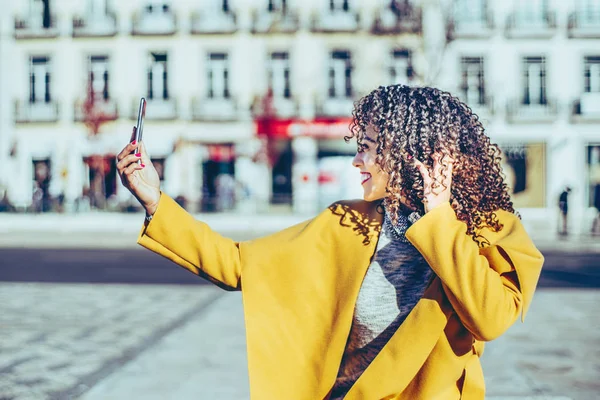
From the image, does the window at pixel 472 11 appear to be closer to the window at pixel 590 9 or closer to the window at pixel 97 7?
the window at pixel 590 9

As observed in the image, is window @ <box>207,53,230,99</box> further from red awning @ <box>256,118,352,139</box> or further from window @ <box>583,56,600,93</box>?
window @ <box>583,56,600,93</box>

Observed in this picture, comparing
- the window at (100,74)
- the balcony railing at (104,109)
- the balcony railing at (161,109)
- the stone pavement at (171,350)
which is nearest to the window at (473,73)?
the balcony railing at (161,109)

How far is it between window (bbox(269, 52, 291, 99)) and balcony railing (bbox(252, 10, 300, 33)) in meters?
1.07

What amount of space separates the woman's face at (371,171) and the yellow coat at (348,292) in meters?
0.10

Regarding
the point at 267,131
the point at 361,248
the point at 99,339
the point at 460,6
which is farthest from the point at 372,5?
the point at 361,248

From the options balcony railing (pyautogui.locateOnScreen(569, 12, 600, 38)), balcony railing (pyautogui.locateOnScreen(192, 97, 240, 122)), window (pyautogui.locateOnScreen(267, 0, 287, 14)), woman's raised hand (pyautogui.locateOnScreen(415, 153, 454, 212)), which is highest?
window (pyautogui.locateOnScreen(267, 0, 287, 14))

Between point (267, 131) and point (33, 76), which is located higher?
point (33, 76)

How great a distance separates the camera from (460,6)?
29406 mm

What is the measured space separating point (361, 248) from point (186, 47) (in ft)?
98.2

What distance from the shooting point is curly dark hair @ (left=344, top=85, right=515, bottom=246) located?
1.78 meters

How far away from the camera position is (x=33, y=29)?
3138 cm

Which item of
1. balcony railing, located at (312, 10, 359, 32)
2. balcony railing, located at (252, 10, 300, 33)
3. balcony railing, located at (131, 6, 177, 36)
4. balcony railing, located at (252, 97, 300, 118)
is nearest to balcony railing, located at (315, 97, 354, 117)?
balcony railing, located at (252, 97, 300, 118)

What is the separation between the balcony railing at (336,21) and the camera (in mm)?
30141

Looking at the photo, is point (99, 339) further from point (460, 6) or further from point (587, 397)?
point (460, 6)
